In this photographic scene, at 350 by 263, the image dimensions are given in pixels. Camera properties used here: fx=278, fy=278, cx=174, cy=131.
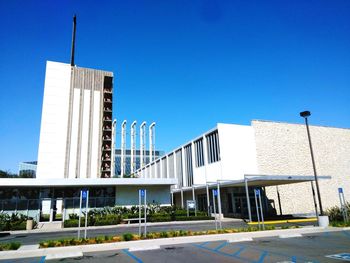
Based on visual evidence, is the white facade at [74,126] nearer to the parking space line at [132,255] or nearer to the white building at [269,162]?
the white building at [269,162]

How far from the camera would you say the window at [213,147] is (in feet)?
120

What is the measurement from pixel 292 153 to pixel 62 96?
38877mm

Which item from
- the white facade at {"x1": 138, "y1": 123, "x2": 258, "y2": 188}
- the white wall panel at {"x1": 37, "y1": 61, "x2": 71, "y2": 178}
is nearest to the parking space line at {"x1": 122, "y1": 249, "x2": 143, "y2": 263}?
the white facade at {"x1": 138, "y1": 123, "x2": 258, "y2": 188}

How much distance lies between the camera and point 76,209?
29.2 meters

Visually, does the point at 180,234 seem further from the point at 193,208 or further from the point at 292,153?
the point at 292,153

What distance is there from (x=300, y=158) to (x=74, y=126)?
120 ft

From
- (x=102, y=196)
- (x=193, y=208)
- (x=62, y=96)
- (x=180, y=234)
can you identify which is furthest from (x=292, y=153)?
(x=62, y=96)

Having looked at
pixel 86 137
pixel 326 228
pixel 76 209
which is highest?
pixel 86 137

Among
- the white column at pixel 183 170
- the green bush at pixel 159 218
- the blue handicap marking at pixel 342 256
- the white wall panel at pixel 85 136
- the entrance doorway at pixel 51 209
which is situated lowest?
the blue handicap marking at pixel 342 256

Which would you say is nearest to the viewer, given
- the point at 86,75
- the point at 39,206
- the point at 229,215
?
the point at 39,206

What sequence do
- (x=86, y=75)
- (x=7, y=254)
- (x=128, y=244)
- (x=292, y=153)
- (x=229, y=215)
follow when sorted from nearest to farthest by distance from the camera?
1. (x=7, y=254)
2. (x=128, y=244)
3. (x=229, y=215)
4. (x=292, y=153)
5. (x=86, y=75)

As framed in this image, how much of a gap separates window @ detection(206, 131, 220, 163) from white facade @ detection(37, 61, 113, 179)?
20.8 meters

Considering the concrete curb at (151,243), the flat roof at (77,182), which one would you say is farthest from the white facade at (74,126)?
the concrete curb at (151,243)

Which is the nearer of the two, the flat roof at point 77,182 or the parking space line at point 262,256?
the parking space line at point 262,256
